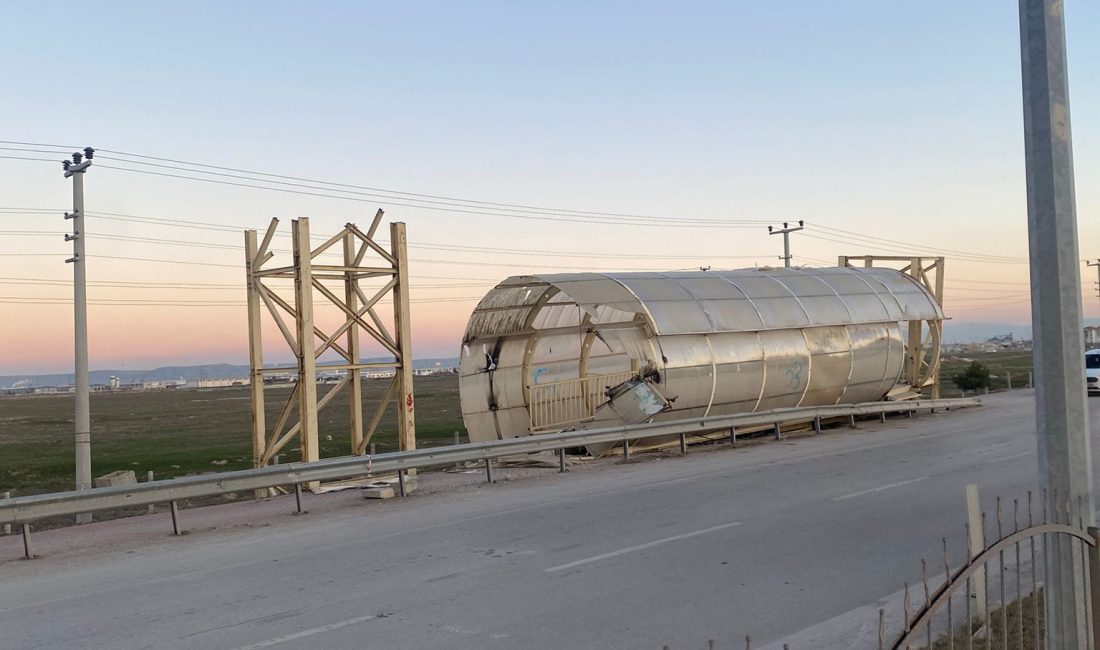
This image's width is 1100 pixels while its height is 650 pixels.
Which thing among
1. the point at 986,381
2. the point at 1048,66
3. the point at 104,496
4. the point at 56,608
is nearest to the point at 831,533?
the point at 1048,66

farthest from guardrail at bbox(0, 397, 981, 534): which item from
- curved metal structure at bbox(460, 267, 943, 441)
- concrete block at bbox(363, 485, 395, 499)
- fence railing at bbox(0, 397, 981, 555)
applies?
curved metal structure at bbox(460, 267, 943, 441)

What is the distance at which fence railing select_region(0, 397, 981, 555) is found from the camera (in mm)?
11664

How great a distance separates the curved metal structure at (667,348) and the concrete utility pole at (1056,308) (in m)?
15.8

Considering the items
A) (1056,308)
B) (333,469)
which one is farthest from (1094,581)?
(333,469)

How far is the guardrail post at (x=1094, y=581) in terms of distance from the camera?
205 inches

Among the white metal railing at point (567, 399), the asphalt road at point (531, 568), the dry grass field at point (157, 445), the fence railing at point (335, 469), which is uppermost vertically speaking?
the white metal railing at point (567, 399)

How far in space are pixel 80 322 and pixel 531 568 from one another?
14251mm

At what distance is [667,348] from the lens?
70.4 feet

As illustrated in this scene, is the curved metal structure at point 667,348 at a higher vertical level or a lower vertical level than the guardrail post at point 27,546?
higher

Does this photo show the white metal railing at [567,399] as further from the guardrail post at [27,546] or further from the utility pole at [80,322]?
the guardrail post at [27,546]

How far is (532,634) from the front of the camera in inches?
279

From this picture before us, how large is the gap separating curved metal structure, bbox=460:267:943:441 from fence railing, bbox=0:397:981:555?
0.94m

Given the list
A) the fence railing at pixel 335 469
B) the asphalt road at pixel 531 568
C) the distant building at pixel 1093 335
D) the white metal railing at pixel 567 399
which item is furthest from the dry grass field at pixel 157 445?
the distant building at pixel 1093 335

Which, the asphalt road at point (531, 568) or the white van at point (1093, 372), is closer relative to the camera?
the asphalt road at point (531, 568)
